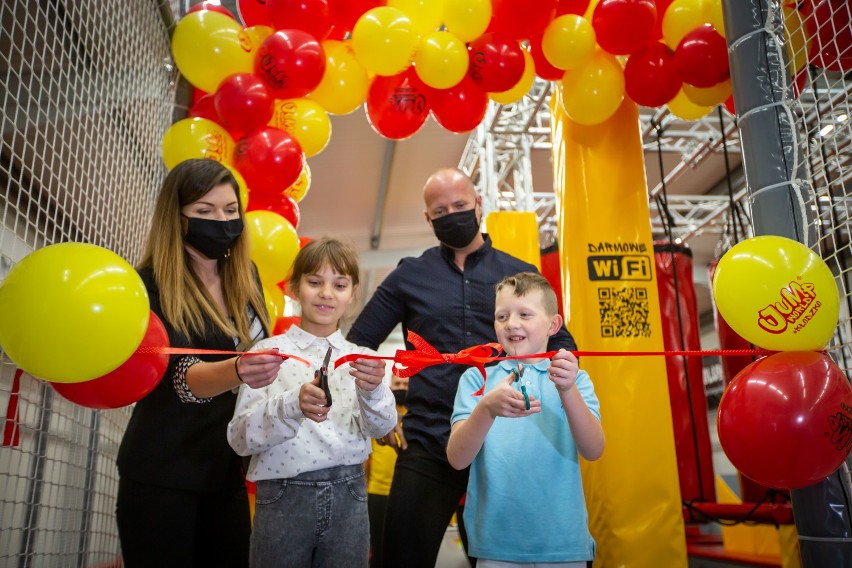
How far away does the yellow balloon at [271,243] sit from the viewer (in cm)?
307

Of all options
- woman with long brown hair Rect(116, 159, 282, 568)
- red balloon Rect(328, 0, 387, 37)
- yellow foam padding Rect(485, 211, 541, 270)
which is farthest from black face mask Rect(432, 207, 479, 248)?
yellow foam padding Rect(485, 211, 541, 270)

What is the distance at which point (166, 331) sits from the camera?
1.68 m

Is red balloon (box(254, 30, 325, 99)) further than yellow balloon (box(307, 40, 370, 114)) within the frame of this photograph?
No

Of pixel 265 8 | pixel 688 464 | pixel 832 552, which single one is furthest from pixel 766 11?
pixel 688 464

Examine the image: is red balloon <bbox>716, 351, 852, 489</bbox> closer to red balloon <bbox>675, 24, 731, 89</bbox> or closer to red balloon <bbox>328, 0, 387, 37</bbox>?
red balloon <bbox>675, 24, 731, 89</bbox>

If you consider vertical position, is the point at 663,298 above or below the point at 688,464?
above

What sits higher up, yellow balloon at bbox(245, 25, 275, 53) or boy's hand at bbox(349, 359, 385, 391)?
yellow balloon at bbox(245, 25, 275, 53)

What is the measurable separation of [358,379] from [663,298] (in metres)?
3.00

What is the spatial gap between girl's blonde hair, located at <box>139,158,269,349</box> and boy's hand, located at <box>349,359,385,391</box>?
46cm

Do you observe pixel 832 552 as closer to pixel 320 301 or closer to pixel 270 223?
pixel 320 301

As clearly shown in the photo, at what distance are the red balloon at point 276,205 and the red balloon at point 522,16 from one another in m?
1.37

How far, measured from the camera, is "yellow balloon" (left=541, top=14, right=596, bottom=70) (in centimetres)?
288

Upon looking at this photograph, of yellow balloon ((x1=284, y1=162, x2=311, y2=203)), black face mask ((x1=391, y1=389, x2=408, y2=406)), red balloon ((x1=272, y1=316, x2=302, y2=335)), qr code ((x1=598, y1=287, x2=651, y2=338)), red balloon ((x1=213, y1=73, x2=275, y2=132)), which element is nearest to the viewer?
qr code ((x1=598, y1=287, x2=651, y2=338))

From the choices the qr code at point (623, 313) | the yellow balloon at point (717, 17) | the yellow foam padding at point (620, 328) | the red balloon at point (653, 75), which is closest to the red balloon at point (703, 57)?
the yellow balloon at point (717, 17)
